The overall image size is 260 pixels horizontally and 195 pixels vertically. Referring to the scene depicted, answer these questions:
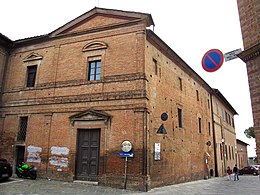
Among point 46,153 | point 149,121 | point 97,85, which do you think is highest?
point 97,85

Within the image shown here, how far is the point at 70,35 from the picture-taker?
14414mm

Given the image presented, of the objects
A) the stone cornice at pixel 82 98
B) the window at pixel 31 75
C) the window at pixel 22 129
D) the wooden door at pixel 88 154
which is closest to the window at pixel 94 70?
the stone cornice at pixel 82 98

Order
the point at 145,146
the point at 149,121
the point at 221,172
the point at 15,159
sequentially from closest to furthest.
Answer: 1. the point at 145,146
2. the point at 149,121
3. the point at 15,159
4. the point at 221,172

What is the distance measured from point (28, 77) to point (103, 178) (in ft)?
28.7

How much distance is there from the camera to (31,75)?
15258 mm

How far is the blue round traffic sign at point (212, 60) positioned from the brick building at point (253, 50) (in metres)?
0.69

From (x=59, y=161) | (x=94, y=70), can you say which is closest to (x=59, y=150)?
(x=59, y=161)

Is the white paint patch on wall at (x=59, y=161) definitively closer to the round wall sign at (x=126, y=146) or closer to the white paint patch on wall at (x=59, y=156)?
the white paint patch on wall at (x=59, y=156)

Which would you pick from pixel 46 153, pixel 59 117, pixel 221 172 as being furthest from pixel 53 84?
pixel 221 172

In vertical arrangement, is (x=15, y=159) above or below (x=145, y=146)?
below

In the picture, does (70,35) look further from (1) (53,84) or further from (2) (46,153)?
(2) (46,153)

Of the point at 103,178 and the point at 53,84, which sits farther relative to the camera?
the point at 53,84

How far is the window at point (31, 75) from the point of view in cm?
1507

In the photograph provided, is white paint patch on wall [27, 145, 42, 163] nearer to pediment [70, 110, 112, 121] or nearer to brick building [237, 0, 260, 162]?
pediment [70, 110, 112, 121]
